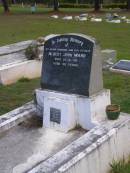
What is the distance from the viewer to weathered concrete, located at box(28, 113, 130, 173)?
5.39 metres

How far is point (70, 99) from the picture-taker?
6.63 m

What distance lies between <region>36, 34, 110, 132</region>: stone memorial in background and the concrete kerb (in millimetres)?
338

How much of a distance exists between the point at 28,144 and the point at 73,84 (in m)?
1.13

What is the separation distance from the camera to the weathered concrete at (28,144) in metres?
5.87

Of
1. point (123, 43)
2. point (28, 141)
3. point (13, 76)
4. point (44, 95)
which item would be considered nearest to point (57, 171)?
point (28, 141)

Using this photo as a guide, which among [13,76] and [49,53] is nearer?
[49,53]

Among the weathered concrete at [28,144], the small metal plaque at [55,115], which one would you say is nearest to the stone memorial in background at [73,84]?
the small metal plaque at [55,115]

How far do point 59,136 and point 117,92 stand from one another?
334cm

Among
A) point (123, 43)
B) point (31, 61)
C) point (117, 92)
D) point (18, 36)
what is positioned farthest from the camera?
point (18, 36)

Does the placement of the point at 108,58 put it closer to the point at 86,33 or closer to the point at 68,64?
the point at 68,64

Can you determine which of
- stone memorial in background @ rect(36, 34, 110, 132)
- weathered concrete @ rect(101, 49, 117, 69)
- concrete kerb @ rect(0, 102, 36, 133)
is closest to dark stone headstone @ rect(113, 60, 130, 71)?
weathered concrete @ rect(101, 49, 117, 69)

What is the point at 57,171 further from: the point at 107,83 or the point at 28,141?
the point at 107,83

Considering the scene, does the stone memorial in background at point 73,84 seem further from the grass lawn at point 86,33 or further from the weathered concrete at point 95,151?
the grass lawn at point 86,33

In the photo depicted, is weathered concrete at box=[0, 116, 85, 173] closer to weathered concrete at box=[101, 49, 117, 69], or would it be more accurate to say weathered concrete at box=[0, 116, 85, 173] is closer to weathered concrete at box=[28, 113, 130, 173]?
weathered concrete at box=[28, 113, 130, 173]
